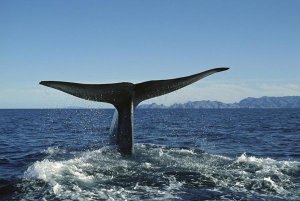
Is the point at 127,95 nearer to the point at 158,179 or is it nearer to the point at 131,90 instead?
the point at 131,90

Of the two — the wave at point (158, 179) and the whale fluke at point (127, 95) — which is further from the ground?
the whale fluke at point (127, 95)

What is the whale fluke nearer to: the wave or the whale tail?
the whale tail

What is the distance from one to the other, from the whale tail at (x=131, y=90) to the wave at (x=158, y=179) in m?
1.50

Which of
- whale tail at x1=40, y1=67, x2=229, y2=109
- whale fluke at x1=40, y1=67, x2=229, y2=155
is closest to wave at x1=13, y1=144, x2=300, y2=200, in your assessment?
whale fluke at x1=40, y1=67, x2=229, y2=155

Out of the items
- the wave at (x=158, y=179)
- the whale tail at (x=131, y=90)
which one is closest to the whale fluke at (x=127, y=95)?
the whale tail at (x=131, y=90)

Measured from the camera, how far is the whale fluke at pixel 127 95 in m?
10.8

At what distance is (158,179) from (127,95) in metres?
2.49

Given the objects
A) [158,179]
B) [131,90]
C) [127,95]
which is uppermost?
[131,90]

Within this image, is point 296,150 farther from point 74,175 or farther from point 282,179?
point 74,175

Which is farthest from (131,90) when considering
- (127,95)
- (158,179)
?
(158,179)

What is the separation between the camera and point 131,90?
11.4m

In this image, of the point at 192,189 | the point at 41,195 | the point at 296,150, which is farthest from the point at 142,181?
the point at 296,150

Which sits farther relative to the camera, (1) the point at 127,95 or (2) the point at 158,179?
(1) the point at 127,95

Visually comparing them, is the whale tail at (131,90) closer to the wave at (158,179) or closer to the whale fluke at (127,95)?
the whale fluke at (127,95)
